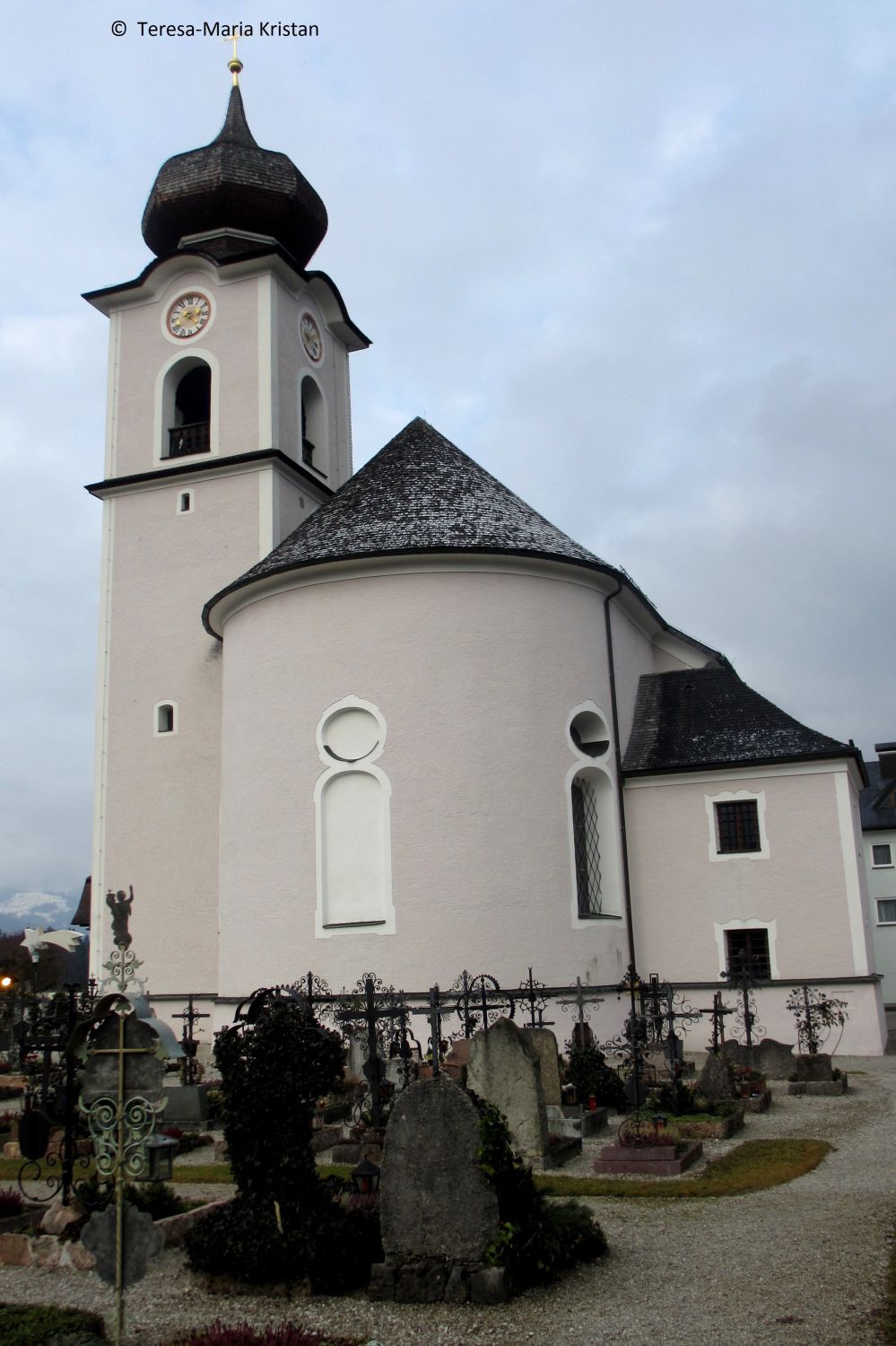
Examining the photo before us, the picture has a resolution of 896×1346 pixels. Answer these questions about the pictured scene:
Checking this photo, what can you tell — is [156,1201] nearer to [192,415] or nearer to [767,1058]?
[767,1058]

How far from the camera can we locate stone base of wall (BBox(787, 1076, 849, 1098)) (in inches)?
599

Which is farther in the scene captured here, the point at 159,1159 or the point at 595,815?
the point at 595,815

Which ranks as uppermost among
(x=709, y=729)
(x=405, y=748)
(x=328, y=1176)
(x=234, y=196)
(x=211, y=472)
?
(x=234, y=196)

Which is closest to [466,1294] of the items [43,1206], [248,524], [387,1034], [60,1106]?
[43,1206]

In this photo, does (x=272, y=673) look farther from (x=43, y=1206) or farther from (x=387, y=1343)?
(x=387, y=1343)

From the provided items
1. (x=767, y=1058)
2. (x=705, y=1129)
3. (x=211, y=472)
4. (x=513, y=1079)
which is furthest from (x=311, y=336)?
(x=513, y=1079)

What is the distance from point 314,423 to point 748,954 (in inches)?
580

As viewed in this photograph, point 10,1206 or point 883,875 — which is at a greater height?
point 883,875

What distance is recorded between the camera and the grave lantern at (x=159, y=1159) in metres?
8.52

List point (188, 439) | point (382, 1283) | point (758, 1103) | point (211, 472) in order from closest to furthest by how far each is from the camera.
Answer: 1. point (382, 1283)
2. point (758, 1103)
3. point (211, 472)
4. point (188, 439)

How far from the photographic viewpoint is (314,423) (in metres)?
27.3

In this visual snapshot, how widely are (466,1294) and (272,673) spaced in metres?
14.2

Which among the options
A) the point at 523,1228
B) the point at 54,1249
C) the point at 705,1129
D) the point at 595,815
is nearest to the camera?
the point at 523,1228

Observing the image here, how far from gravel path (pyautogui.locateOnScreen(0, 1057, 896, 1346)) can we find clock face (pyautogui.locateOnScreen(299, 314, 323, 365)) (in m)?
21.4
